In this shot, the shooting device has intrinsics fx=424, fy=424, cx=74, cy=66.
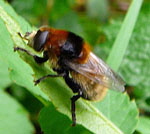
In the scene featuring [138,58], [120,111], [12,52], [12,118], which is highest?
[12,52]

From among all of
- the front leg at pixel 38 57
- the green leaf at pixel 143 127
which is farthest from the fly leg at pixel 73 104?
the green leaf at pixel 143 127

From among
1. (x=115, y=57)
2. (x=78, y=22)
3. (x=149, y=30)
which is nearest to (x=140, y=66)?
(x=149, y=30)

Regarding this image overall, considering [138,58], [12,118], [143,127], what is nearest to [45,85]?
[143,127]

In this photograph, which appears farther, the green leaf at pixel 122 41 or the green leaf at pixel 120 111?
the green leaf at pixel 122 41

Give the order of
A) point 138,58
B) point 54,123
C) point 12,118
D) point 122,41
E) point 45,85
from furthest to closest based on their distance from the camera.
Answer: point 138,58 → point 122,41 → point 12,118 → point 54,123 → point 45,85

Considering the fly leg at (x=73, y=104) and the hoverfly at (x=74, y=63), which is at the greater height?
the hoverfly at (x=74, y=63)

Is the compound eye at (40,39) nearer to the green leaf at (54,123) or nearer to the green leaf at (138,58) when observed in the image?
the green leaf at (54,123)

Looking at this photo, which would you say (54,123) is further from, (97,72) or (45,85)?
(97,72)
